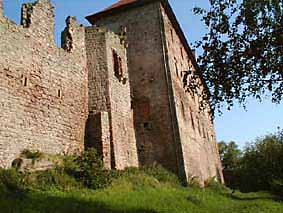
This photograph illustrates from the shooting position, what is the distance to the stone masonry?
11.3m

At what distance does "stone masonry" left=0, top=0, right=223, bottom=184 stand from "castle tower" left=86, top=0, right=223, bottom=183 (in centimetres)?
5

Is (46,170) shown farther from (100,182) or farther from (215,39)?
(215,39)

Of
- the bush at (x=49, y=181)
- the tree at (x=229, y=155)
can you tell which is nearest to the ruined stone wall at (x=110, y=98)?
the bush at (x=49, y=181)

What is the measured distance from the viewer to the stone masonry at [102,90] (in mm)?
11297

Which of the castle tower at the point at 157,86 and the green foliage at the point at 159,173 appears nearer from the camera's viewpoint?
the green foliage at the point at 159,173

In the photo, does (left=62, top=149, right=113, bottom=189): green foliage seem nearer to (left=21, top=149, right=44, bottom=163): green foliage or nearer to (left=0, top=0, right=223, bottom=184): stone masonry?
(left=21, top=149, right=44, bottom=163): green foliage

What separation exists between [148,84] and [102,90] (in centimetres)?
401

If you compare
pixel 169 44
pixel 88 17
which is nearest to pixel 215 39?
pixel 169 44

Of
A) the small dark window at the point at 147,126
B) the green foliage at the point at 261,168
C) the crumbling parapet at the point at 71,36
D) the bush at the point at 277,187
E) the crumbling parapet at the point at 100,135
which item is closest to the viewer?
the crumbling parapet at the point at 100,135

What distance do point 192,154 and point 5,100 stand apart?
1097cm

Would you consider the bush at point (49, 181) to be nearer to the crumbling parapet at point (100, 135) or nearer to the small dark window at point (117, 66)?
the crumbling parapet at point (100, 135)

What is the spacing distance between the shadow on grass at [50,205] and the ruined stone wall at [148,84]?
7.73 m

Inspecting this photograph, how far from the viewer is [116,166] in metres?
13.4

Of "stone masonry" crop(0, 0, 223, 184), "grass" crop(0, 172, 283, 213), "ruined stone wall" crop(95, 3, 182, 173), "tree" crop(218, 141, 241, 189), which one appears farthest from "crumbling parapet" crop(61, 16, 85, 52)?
"tree" crop(218, 141, 241, 189)
